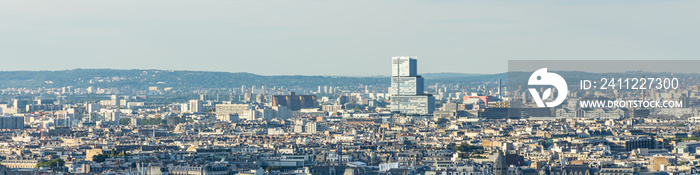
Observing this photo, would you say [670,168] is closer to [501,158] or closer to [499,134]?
[501,158]

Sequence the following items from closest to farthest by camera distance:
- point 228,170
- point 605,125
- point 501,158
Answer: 1. point 501,158
2. point 228,170
3. point 605,125

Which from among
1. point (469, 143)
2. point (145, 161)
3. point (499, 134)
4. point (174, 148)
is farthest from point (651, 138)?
point (145, 161)

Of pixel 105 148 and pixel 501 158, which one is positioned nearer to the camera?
pixel 501 158

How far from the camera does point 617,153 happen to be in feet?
439

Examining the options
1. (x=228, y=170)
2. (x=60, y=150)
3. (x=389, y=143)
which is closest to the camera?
(x=228, y=170)

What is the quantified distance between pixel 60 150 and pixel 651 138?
152 ft

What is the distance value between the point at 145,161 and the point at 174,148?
2795 centimetres

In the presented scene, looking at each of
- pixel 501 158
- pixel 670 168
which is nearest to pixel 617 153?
pixel 670 168

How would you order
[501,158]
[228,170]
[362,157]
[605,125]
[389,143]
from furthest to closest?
1. [605,125]
2. [389,143]
3. [362,157]
4. [228,170]
5. [501,158]

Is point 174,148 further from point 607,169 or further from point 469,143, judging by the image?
point 607,169

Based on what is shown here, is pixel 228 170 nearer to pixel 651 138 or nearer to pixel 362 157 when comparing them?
pixel 362 157

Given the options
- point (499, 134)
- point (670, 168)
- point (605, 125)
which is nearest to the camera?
point (670, 168)

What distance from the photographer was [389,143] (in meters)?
149

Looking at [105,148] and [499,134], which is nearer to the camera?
[105,148]
